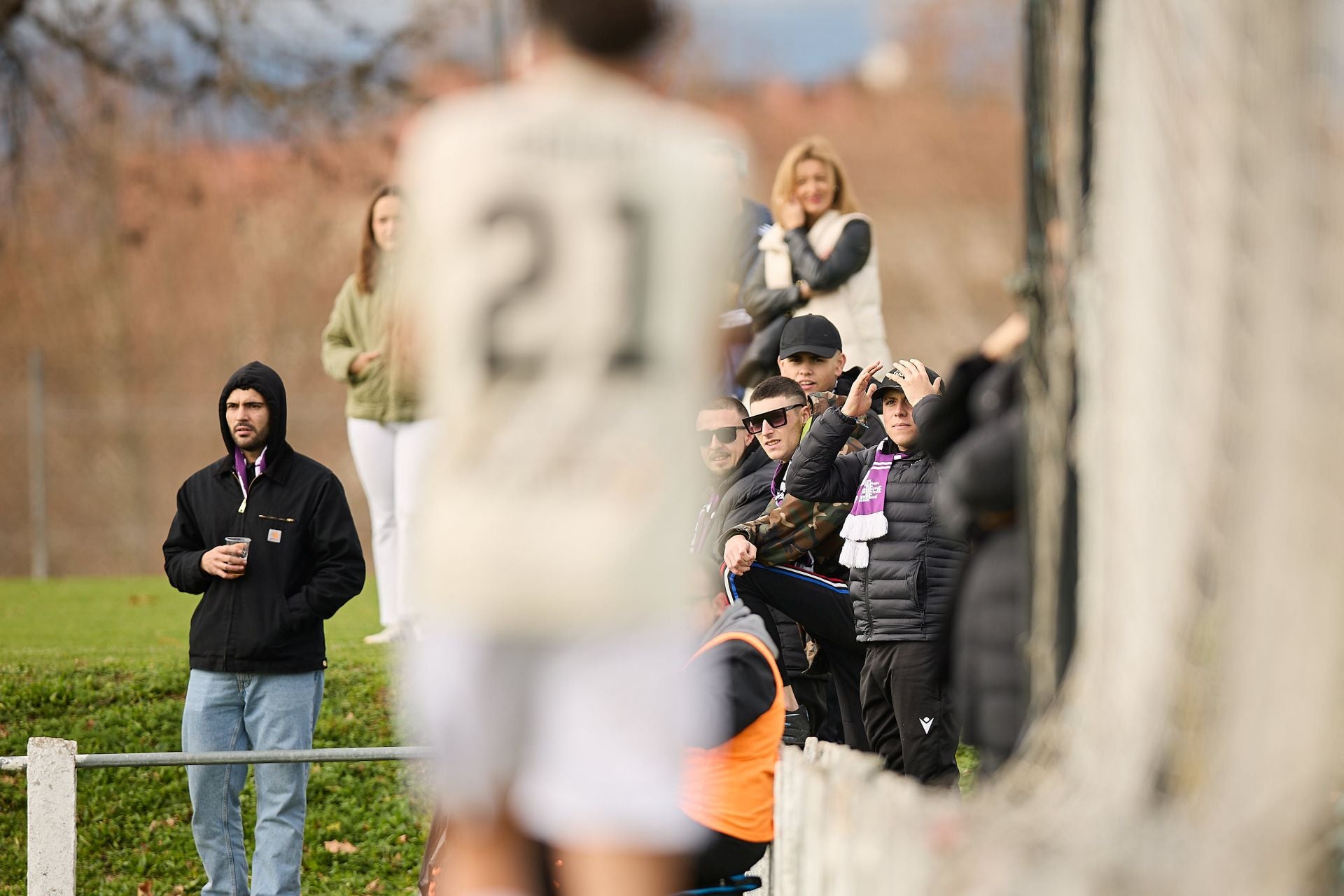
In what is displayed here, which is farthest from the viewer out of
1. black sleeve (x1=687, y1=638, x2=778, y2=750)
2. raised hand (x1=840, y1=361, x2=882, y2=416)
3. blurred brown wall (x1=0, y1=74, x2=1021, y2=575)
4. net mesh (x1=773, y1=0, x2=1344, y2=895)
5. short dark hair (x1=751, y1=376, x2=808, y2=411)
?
blurred brown wall (x1=0, y1=74, x2=1021, y2=575)

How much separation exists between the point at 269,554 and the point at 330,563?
244mm

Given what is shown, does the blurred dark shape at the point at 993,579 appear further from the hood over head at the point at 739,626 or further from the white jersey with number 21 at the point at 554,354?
the hood over head at the point at 739,626


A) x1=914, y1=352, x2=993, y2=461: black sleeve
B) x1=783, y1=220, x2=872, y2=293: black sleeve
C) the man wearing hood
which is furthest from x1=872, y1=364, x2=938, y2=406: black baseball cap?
the man wearing hood

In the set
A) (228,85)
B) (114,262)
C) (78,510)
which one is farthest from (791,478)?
(114,262)

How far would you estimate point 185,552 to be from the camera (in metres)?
7.18

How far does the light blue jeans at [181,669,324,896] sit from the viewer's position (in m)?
6.84

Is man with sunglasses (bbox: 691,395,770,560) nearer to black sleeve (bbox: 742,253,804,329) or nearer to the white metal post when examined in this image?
black sleeve (bbox: 742,253,804,329)

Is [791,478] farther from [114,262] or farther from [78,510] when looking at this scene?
[114,262]

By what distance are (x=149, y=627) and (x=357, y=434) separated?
9.66 feet

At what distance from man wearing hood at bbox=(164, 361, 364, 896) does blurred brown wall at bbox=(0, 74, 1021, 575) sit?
7631mm

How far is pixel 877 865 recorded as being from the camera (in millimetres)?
3496

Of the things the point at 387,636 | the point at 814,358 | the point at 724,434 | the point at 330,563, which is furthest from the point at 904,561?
the point at 387,636

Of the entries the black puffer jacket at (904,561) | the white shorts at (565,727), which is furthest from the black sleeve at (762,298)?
the white shorts at (565,727)

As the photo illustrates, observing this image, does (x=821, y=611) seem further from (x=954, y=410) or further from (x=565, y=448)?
(x=565, y=448)
